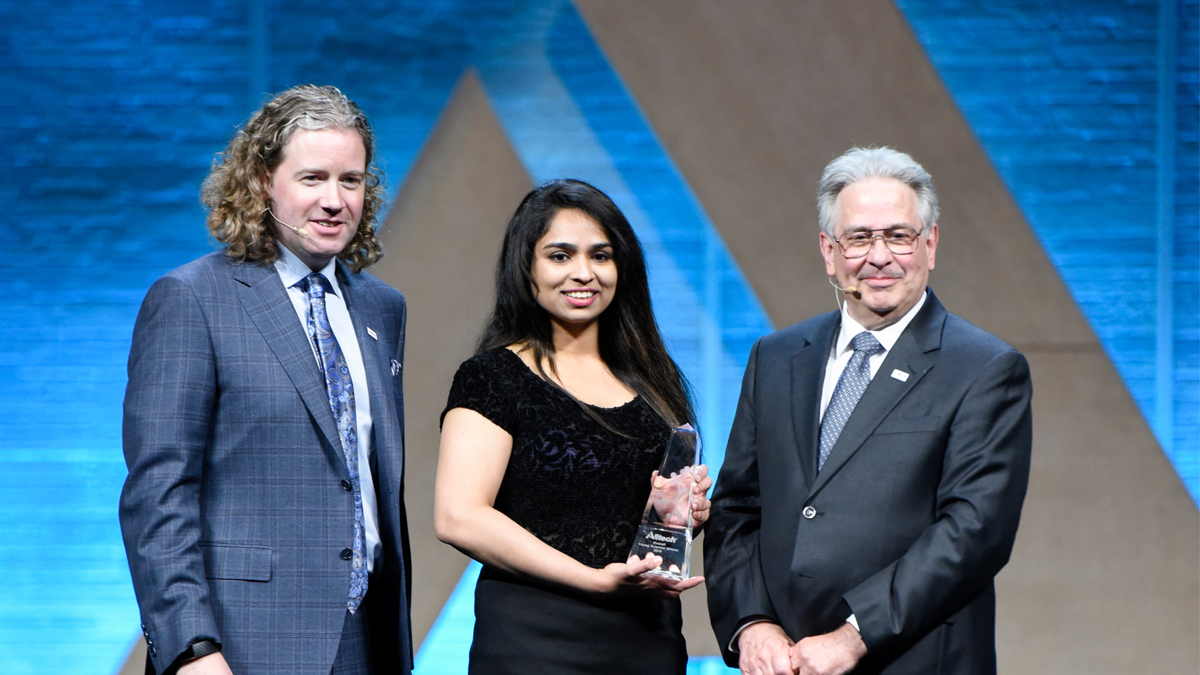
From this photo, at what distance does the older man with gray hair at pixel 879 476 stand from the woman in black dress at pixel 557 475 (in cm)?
18

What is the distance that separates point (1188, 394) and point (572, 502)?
2825 millimetres

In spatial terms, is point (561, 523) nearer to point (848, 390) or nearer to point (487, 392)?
point (487, 392)

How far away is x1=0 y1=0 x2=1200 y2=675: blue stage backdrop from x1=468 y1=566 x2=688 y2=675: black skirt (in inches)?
76.3

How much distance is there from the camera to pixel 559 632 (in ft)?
6.80

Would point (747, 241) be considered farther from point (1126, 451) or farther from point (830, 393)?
point (830, 393)

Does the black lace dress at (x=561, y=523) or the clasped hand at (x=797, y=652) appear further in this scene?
the black lace dress at (x=561, y=523)

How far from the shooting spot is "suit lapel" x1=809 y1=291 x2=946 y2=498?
2045 millimetres

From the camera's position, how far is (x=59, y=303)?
4.08 metres

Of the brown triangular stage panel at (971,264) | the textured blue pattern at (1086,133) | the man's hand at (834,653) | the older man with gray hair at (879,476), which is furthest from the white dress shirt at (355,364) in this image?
the textured blue pattern at (1086,133)

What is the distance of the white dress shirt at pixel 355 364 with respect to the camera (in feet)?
6.79

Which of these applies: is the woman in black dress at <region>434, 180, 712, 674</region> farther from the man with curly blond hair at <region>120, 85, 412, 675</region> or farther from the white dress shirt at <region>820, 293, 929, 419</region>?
the white dress shirt at <region>820, 293, 929, 419</region>

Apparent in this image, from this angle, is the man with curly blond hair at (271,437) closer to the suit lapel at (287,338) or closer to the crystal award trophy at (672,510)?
the suit lapel at (287,338)

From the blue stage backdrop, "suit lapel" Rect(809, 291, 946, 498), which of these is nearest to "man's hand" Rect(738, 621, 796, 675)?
"suit lapel" Rect(809, 291, 946, 498)

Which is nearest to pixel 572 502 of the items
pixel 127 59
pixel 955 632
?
pixel 955 632
